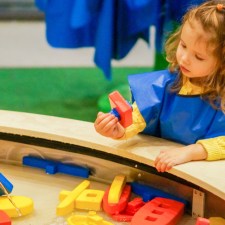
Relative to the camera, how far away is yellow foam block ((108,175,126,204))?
111 centimetres

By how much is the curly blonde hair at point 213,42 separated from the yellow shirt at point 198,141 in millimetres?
17

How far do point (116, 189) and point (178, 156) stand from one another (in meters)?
0.13

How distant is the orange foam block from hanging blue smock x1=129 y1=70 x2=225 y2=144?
0.49ft

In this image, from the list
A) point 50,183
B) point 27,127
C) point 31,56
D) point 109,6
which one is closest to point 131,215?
point 50,183

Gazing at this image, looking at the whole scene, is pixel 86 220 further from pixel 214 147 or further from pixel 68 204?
pixel 214 147

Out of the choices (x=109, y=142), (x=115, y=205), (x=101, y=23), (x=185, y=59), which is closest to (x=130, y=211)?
(x=115, y=205)

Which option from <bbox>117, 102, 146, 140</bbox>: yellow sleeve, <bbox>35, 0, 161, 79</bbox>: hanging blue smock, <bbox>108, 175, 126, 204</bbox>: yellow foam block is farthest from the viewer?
<bbox>35, 0, 161, 79</bbox>: hanging blue smock

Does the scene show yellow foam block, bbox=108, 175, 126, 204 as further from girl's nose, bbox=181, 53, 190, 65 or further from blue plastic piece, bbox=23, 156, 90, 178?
girl's nose, bbox=181, 53, 190, 65

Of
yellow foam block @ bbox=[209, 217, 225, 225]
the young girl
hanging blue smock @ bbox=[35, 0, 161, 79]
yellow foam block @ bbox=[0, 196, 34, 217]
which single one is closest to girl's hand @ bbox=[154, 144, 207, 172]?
the young girl

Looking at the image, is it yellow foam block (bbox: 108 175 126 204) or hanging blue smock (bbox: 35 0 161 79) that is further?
hanging blue smock (bbox: 35 0 161 79)

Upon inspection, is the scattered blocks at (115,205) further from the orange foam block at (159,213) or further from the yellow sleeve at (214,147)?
the yellow sleeve at (214,147)

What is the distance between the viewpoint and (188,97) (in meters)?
1.18

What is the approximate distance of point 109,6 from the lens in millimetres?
2027

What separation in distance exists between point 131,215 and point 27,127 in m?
0.30
